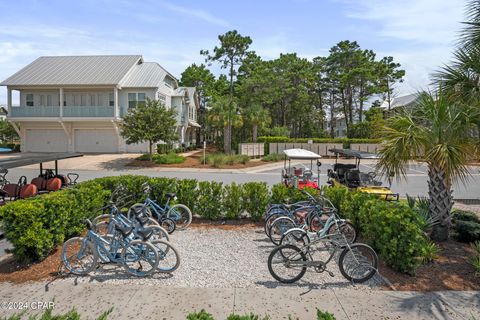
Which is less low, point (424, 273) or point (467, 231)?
point (467, 231)

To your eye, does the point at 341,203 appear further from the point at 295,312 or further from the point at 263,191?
the point at 295,312

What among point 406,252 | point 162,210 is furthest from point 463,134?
point 162,210

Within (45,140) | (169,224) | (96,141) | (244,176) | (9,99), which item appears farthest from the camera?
(45,140)

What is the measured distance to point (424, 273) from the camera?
5.63 metres

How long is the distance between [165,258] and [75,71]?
103 ft

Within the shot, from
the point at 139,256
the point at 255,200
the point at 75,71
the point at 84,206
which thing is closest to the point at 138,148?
the point at 75,71

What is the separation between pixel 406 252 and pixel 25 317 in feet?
18.7

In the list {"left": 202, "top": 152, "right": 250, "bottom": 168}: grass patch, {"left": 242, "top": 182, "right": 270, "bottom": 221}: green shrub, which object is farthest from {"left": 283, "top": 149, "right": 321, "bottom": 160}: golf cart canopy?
{"left": 202, "top": 152, "right": 250, "bottom": 168}: grass patch

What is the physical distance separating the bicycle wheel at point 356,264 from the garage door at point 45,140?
32.2 metres

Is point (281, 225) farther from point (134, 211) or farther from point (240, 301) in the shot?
point (134, 211)

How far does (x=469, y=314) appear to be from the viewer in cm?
434

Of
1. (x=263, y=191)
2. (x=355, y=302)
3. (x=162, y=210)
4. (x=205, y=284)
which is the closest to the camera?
(x=355, y=302)

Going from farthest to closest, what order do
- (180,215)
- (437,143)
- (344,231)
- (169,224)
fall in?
1. (180,215)
2. (169,224)
3. (344,231)
4. (437,143)

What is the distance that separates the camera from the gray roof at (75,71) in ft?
98.9
